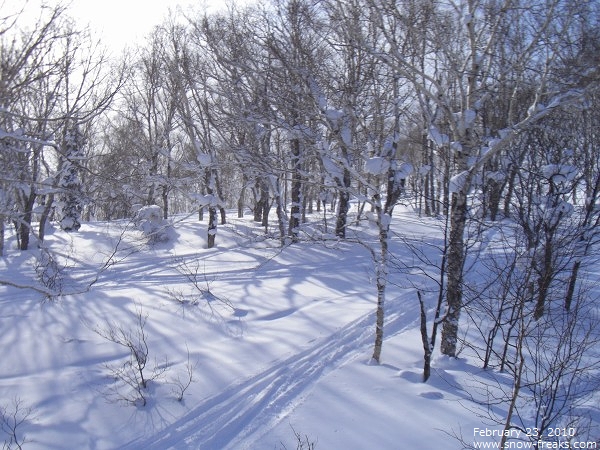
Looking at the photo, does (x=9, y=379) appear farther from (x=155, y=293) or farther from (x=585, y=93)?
(x=585, y=93)

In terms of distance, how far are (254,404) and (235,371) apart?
1.14 m

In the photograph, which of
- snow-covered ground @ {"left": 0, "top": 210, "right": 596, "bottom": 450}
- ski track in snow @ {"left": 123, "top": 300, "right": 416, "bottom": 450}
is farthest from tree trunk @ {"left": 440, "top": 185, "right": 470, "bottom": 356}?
ski track in snow @ {"left": 123, "top": 300, "right": 416, "bottom": 450}

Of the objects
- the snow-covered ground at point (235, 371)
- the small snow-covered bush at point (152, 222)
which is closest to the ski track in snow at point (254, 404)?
the snow-covered ground at point (235, 371)

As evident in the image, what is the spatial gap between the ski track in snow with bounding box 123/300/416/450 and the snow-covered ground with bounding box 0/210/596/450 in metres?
0.02

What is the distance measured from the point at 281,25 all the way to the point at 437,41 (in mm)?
2523

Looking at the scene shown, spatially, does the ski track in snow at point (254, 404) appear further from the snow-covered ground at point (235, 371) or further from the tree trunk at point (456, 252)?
the tree trunk at point (456, 252)

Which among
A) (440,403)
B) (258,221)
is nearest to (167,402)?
(440,403)

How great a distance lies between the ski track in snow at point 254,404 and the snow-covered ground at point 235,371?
0.02 m

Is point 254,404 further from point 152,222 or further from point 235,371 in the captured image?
point 152,222

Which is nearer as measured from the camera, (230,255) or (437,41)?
(437,41)

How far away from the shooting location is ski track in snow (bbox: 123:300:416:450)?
211 inches

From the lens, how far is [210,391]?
6527mm

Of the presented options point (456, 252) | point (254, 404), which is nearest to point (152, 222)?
point (254, 404)

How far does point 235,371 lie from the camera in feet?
23.5
